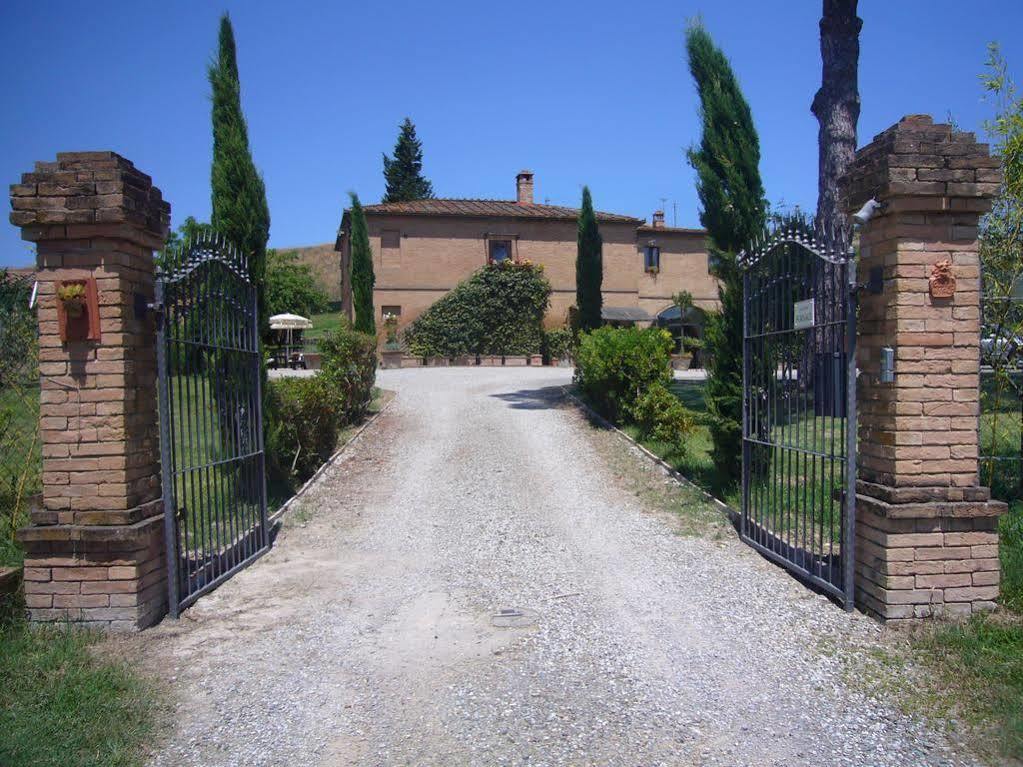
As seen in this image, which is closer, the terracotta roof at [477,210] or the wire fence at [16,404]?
the wire fence at [16,404]

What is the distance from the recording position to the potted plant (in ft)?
16.2

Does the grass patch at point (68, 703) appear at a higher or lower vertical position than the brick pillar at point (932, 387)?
lower

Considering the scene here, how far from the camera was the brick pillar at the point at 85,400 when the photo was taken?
4.98 m

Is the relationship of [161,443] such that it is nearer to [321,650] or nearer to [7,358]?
[321,650]

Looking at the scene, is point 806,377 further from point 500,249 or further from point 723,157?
point 500,249

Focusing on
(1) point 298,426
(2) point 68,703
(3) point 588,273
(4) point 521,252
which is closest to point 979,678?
(2) point 68,703

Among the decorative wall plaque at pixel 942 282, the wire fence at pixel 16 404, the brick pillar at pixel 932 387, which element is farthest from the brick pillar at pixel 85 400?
the decorative wall plaque at pixel 942 282

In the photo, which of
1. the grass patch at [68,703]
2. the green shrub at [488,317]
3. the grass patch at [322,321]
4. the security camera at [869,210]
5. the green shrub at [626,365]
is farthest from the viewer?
the grass patch at [322,321]

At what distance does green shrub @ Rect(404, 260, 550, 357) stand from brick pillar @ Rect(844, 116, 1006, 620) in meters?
24.9

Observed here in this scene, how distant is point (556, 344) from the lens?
98.1 ft

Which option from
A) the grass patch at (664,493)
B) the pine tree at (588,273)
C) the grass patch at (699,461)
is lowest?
the grass patch at (664,493)

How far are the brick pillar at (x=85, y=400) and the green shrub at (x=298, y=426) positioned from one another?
3.70 metres

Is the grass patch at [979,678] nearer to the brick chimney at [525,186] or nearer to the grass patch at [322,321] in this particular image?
the brick chimney at [525,186]

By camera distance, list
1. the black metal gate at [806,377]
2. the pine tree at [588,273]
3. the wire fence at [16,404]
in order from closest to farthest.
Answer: the black metal gate at [806,377] → the wire fence at [16,404] → the pine tree at [588,273]
